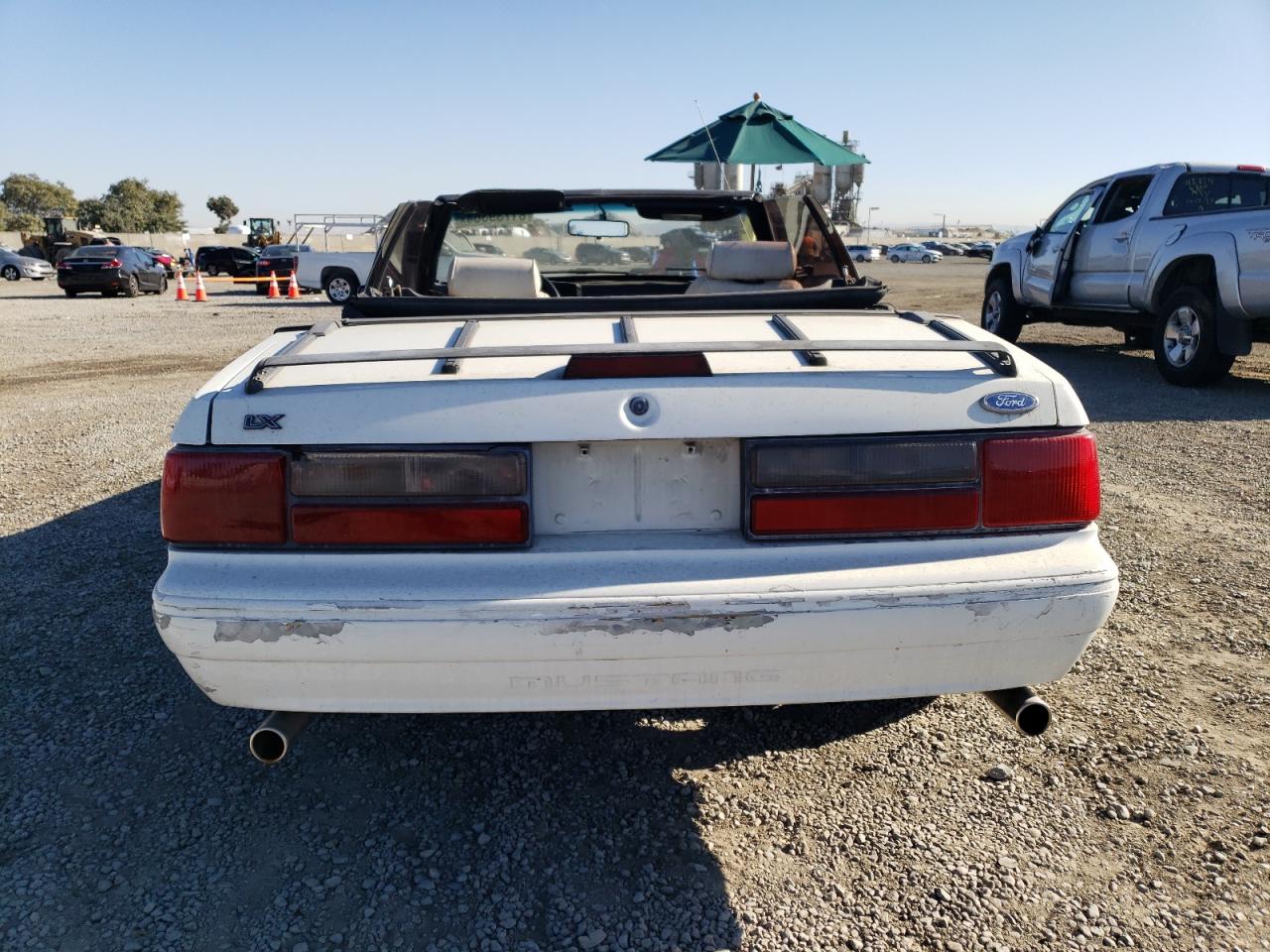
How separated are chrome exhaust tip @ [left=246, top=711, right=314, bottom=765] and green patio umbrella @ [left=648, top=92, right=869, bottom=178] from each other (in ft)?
31.5

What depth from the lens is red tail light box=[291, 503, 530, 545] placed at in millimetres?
1981

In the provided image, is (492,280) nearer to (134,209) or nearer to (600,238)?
(600,238)

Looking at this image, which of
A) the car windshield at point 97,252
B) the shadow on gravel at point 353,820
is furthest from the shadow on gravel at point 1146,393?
the car windshield at point 97,252

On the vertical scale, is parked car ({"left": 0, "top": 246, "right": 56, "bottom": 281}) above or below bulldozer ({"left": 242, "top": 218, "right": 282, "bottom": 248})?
below

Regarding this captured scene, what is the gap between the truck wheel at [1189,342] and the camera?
805 cm

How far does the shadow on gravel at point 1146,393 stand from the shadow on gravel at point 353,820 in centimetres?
557

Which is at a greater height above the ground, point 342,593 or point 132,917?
point 342,593

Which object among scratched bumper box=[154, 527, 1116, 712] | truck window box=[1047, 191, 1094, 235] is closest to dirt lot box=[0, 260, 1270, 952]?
scratched bumper box=[154, 527, 1116, 712]

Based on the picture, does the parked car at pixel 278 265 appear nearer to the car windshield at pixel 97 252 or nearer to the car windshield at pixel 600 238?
the car windshield at pixel 97 252

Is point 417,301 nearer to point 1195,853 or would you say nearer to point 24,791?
point 24,791

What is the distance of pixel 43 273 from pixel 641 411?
40.2m

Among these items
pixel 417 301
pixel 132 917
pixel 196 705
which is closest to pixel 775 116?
pixel 417 301

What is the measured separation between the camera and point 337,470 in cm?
198

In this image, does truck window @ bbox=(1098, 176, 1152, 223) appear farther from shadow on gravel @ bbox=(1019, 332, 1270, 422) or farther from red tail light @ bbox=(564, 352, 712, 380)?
red tail light @ bbox=(564, 352, 712, 380)
